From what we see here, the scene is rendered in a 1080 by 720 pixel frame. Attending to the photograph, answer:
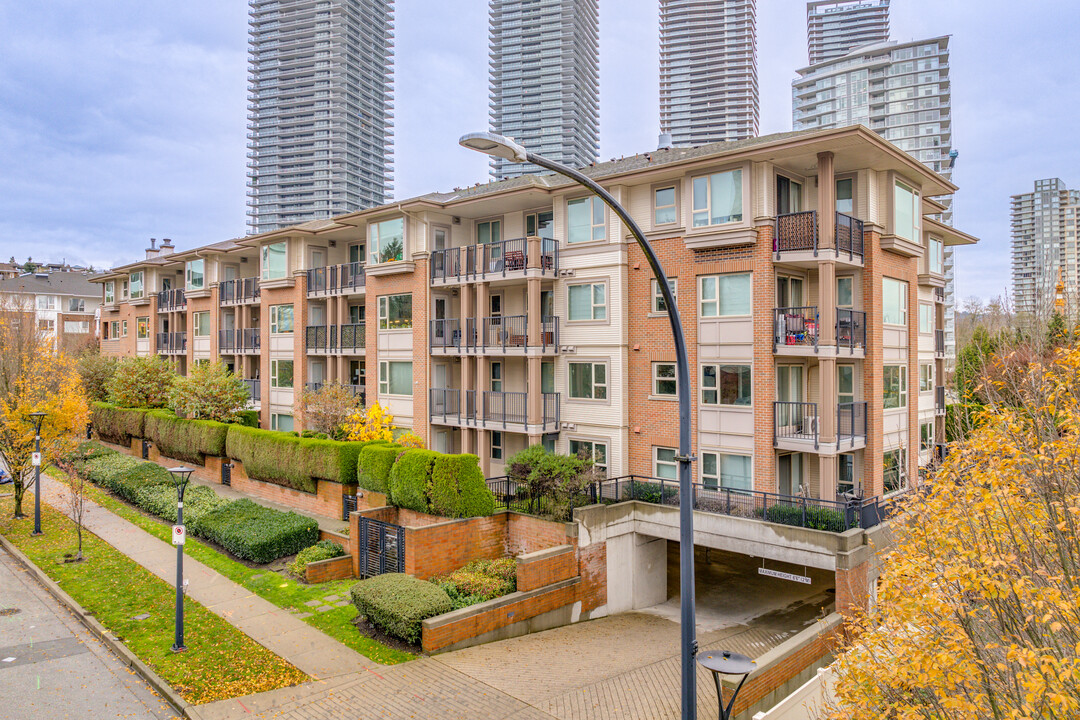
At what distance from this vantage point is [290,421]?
3519 cm

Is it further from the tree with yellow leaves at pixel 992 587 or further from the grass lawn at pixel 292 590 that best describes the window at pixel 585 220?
the tree with yellow leaves at pixel 992 587

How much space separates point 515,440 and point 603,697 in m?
14.0

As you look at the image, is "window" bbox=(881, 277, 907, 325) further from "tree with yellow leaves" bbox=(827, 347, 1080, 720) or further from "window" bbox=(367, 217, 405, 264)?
"window" bbox=(367, 217, 405, 264)

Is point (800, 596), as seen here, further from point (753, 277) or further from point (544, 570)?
point (753, 277)

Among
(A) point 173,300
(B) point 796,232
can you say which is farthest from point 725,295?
(A) point 173,300

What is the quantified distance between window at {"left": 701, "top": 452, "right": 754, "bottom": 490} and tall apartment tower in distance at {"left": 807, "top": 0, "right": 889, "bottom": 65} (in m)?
119

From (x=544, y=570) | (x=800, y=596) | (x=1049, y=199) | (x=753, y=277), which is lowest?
(x=800, y=596)

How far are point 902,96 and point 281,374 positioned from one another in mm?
94881

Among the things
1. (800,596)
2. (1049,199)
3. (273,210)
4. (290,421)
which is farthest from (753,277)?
(273,210)

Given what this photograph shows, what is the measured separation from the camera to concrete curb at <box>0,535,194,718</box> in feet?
39.1

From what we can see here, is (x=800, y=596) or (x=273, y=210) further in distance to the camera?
(x=273, y=210)

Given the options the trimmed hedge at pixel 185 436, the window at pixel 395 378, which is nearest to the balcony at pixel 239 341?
the trimmed hedge at pixel 185 436

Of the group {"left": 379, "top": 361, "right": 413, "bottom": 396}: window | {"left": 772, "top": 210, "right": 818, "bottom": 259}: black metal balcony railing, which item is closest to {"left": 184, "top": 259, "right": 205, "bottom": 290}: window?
{"left": 379, "top": 361, "right": 413, "bottom": 396}: window

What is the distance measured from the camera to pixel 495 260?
25.8 m
